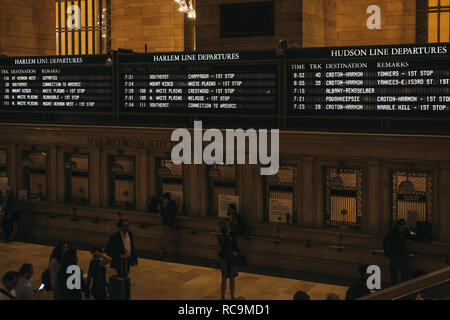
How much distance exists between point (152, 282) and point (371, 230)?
497cm

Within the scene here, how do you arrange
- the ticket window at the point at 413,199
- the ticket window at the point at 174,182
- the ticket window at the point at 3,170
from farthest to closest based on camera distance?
the ticket window at the point at 3,170 < the ticket window at the point at 174,182 < the ticket window at the point at 413,199

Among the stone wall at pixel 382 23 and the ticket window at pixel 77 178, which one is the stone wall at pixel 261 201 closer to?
the ticket window at pixel 77 178

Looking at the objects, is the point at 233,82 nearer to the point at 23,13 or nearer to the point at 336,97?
the point at 336,97

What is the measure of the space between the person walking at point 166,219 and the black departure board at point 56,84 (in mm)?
3059

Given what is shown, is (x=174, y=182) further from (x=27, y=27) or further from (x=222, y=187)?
(x=27, y=27)

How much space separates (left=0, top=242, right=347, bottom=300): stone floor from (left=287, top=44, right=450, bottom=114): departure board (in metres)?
3.88

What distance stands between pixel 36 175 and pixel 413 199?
439 inches

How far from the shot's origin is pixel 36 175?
19.8 meters

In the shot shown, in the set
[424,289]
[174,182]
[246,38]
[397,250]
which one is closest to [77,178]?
[174,182]

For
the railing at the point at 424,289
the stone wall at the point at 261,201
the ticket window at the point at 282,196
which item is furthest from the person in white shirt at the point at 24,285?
the ticket window at the point at 282,196

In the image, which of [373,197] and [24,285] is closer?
[24,285]

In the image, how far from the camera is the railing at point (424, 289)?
7119 millimetres

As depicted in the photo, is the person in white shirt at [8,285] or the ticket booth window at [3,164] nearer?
the person in white shirt at [8,285]
